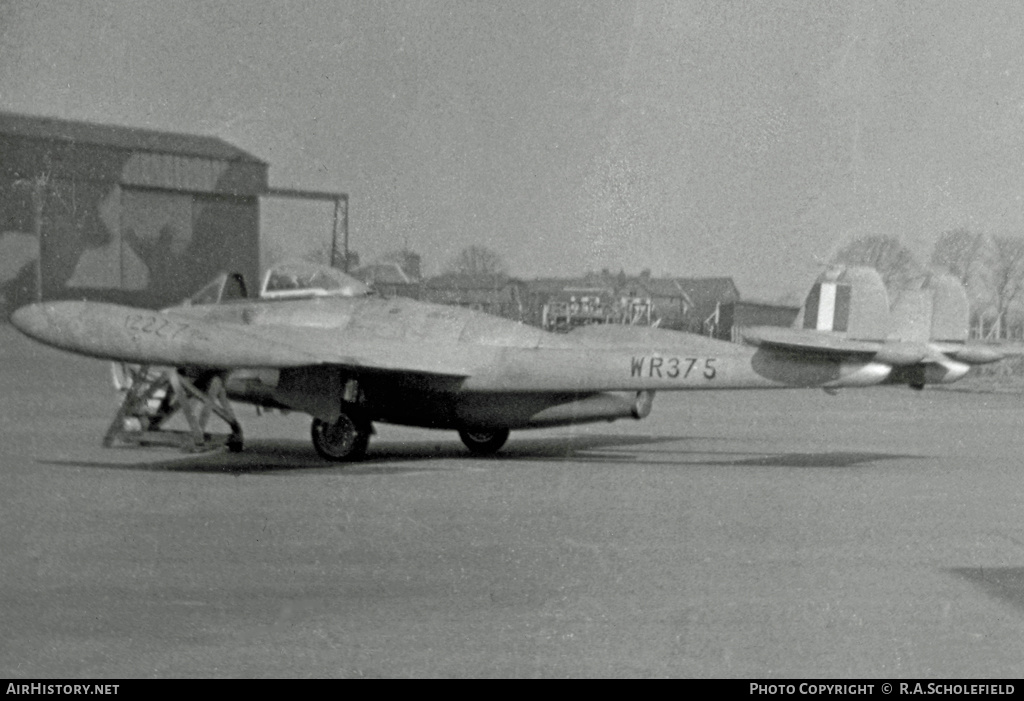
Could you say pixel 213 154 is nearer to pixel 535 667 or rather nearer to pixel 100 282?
pixel 100 282

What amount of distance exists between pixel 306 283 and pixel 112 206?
3125 centimetres

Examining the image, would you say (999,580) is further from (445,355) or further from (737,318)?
(737,318)

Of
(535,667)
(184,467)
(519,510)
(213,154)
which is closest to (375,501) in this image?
(519,510)

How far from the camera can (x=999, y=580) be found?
7293mm

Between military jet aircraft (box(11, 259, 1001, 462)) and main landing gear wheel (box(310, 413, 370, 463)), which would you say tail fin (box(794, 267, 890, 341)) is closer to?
military jet aircraft (box(11, 259, 1001, 462))

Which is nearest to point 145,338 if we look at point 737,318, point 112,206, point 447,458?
point 447,458

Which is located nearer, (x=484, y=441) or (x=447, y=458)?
(x=447, y=458)

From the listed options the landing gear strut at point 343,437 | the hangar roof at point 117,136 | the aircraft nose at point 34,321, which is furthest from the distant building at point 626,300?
the hangar roof at point 117,136

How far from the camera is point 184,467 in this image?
12.5m

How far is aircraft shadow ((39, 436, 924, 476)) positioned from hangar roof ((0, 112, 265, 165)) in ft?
102

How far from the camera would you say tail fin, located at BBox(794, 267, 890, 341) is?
12336mm

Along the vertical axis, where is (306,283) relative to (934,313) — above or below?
below

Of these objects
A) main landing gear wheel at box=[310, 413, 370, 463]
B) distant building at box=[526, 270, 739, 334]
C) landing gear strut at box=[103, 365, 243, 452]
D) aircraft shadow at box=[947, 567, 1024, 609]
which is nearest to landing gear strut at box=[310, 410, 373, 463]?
main landing gear wheel at box=[310, 413, 370, 463]
